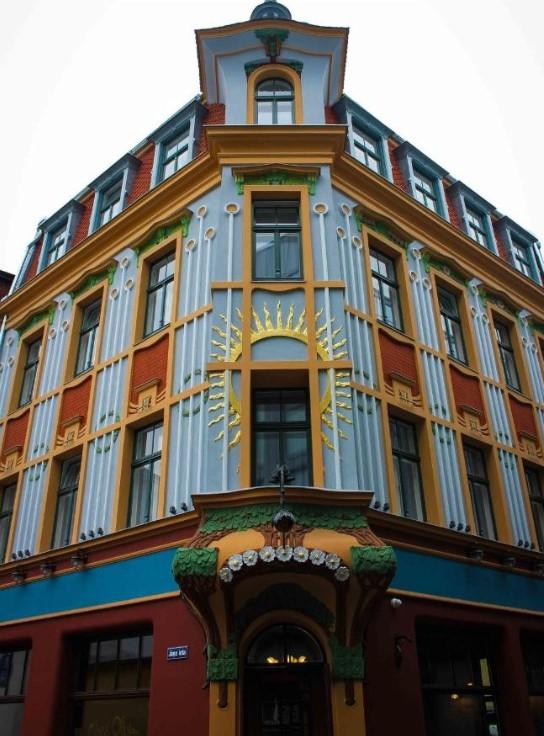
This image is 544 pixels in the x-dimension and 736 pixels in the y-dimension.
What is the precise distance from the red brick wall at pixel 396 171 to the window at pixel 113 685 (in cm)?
1186

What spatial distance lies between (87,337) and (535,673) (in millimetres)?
12058

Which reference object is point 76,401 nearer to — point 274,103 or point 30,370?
point 30,370

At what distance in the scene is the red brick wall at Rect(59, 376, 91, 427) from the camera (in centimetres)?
1491

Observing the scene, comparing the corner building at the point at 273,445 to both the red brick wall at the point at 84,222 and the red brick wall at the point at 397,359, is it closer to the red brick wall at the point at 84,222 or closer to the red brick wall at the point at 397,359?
the red brick wall at the point at 397,359

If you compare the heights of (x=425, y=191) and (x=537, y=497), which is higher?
(x=425, y=191)

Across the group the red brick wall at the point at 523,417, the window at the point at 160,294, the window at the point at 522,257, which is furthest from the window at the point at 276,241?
the window at the point at 522,257

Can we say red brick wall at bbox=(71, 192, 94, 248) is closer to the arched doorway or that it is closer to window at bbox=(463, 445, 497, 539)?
window at bbox=(463, 445, 497, 539)

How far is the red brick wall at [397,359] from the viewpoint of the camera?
13234 mm

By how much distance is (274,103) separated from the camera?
50.1ft

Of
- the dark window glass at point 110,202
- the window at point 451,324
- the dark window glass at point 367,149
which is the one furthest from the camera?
the dark window glass at point 110,202

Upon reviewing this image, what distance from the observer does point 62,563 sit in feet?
43.3

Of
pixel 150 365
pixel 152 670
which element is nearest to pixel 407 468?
pixel 150 365

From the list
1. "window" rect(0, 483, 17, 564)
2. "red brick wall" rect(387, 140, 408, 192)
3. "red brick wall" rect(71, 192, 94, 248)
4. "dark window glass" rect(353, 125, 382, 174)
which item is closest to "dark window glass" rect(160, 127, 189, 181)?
"red brick wall" rect(71, 192, 94, 248)

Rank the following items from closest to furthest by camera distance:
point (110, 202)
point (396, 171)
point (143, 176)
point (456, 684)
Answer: point (456, 684) → point (396, 171) → point (143, 176) → point (110, 202)
